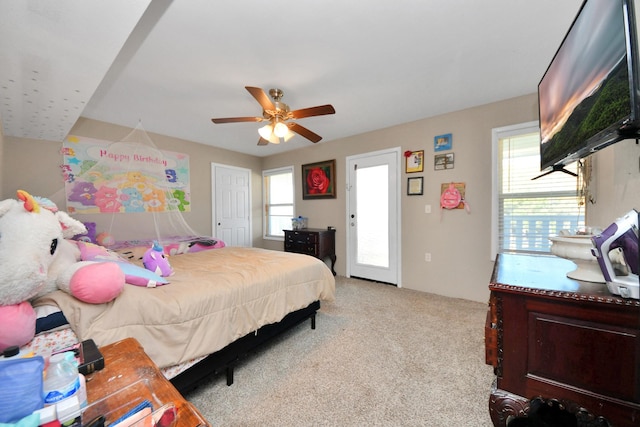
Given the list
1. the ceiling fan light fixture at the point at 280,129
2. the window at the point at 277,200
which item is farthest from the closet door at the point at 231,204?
the ceiling fan light fixture at the point at 280,129

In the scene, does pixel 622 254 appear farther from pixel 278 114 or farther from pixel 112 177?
pixel 112 177

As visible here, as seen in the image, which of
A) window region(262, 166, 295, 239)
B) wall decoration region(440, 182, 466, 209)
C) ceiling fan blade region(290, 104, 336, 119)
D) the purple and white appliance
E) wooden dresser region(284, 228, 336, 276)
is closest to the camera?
the purple and white appliance

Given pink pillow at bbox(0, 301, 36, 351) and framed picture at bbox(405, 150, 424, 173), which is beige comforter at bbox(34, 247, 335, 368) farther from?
framed picture at bbox(405, 150, 424, 173)

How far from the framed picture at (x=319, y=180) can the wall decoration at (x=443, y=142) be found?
63.7 inches

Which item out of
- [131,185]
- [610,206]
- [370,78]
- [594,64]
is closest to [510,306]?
[594,64]

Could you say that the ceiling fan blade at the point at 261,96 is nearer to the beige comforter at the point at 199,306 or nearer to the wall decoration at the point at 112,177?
the beige comforter at the point at 199,306

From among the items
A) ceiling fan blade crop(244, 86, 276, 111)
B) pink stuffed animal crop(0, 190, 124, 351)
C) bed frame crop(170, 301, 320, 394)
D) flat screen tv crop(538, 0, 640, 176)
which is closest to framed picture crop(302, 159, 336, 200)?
ceiling fan blade crop(244, 86, 276, 111)

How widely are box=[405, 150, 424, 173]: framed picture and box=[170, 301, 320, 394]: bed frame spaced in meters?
2.50

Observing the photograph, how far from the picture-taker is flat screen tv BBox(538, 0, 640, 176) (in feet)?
2.48

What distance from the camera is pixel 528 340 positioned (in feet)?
2.94

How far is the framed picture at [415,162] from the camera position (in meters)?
3.34

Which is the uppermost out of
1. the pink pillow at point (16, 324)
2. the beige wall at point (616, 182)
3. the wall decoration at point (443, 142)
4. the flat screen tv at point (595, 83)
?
the wall decoration at point (443, 142)

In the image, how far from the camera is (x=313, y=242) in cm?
401

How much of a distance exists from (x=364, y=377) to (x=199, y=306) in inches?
47.8
